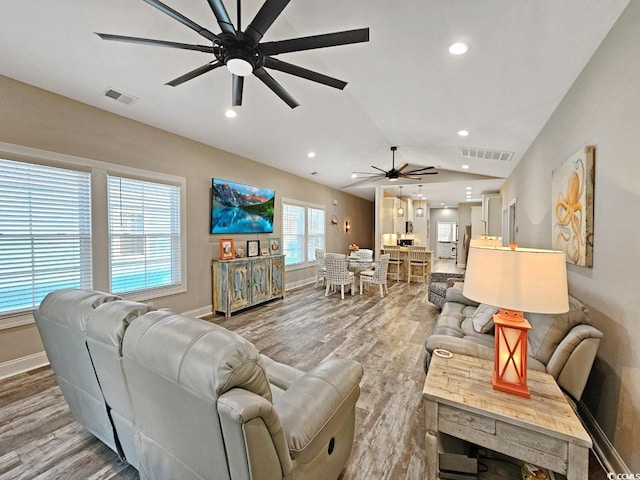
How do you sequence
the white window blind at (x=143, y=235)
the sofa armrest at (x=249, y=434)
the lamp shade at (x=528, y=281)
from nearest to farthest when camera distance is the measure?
the sofa armrest at (x=249, y=434), the lamp shade at (x=528, y=281), the white window blind at (x=143, y=235)

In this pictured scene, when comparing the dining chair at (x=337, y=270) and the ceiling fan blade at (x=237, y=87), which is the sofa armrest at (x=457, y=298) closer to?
the dining chair at (x=337, y=270)

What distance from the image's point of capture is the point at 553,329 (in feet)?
5.90

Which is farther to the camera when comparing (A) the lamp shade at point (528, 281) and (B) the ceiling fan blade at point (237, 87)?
(B) the ceiling fan blade at point (237, 87)

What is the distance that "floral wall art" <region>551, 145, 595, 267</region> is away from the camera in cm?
204

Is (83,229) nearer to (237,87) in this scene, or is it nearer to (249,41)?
(237,87)

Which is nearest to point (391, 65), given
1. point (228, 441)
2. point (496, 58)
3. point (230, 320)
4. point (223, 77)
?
point (496, 58)

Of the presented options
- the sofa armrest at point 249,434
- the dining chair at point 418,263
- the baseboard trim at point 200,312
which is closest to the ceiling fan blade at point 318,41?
the sofa armrest at point 249,434

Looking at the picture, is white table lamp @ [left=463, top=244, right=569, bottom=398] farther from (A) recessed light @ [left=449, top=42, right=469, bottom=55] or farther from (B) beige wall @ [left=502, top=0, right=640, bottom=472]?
(A) recessed light @ [left=449, top=42, right=469, bottom=55]

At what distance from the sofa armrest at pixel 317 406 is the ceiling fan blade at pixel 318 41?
77.2 inches

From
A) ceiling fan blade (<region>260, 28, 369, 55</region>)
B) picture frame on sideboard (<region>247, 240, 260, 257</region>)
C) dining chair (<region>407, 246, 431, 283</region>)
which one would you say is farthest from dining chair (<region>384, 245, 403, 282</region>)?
ceiling fan blade (<region>260, 28, 369, 55</region>)

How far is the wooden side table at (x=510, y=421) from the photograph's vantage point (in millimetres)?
1186

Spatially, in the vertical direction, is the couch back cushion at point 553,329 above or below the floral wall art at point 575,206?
below

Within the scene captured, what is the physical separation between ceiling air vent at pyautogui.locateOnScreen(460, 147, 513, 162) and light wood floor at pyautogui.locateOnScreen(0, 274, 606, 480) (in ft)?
9.85

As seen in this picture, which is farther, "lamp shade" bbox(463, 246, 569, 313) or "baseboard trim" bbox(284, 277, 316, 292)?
"baseboard trim" bbox(284, 277, 316, 292)
